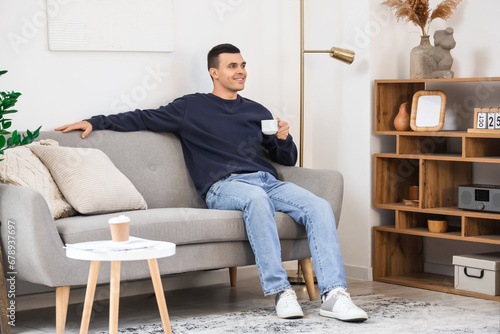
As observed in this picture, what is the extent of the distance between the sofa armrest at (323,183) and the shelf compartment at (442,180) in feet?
1.94

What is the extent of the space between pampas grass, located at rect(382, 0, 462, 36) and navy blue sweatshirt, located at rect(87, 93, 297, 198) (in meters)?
0.99

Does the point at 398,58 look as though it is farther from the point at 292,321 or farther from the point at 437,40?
the point at 292,321

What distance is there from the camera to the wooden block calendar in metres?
Result: 3.87

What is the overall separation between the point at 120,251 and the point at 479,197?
211cm

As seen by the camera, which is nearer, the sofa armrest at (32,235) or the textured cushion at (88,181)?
the sofa armrest at (32,235)

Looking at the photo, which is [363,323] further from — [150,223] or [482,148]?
[482,148]

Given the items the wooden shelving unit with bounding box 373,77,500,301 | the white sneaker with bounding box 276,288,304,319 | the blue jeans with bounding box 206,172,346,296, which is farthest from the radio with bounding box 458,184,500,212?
the white sneaker with bounding box 276,288,304,319

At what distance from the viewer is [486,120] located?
3914 millimetres

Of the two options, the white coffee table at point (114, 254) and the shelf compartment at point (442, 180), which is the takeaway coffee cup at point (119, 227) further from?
the shelf compartment at point (442, 180)

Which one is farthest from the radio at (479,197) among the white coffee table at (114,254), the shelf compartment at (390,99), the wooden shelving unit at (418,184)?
the white coffee table at (114,254)

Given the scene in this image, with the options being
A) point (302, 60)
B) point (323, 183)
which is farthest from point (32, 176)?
point (302, 60)

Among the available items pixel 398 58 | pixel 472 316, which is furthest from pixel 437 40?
pixel 472 316

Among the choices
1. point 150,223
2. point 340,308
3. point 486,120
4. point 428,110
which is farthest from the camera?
point 428,110

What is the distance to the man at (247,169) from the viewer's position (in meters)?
3.35
